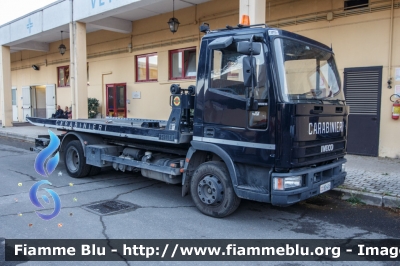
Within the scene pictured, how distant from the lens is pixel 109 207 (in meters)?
5.54

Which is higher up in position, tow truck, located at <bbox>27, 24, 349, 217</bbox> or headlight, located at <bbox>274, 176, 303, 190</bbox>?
tow truck, located at <bbox>27, 24, 349, 217</bbox>

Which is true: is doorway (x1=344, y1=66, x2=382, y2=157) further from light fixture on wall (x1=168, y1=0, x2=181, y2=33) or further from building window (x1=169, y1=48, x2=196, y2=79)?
light fixture on wall (x1=168, y1=0, x2=181, y2=33)

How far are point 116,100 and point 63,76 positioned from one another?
5.53 meters

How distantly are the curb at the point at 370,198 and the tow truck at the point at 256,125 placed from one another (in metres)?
0.79

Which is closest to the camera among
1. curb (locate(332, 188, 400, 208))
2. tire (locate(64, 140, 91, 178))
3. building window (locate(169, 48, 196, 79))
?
curb (locate(332, 188, 400, 208))

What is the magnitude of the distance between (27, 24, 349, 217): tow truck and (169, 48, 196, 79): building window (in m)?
7.49

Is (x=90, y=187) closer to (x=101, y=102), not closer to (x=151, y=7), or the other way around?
(x=151, y=7)

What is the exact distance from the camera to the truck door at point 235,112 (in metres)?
4.48

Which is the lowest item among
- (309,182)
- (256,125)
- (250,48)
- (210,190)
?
(210,190)

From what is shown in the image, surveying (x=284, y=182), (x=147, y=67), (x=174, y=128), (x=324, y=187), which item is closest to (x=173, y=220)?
(x=174, y=128)

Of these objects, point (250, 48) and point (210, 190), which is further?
point (210, 190)

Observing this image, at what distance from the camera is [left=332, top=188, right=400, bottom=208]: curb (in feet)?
18.4

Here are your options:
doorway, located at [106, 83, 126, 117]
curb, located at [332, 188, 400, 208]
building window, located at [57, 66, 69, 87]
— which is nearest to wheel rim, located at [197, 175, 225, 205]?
curb, located at [332, 188, 400, 208]

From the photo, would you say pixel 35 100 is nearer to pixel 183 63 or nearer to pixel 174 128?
pixel 183 63
